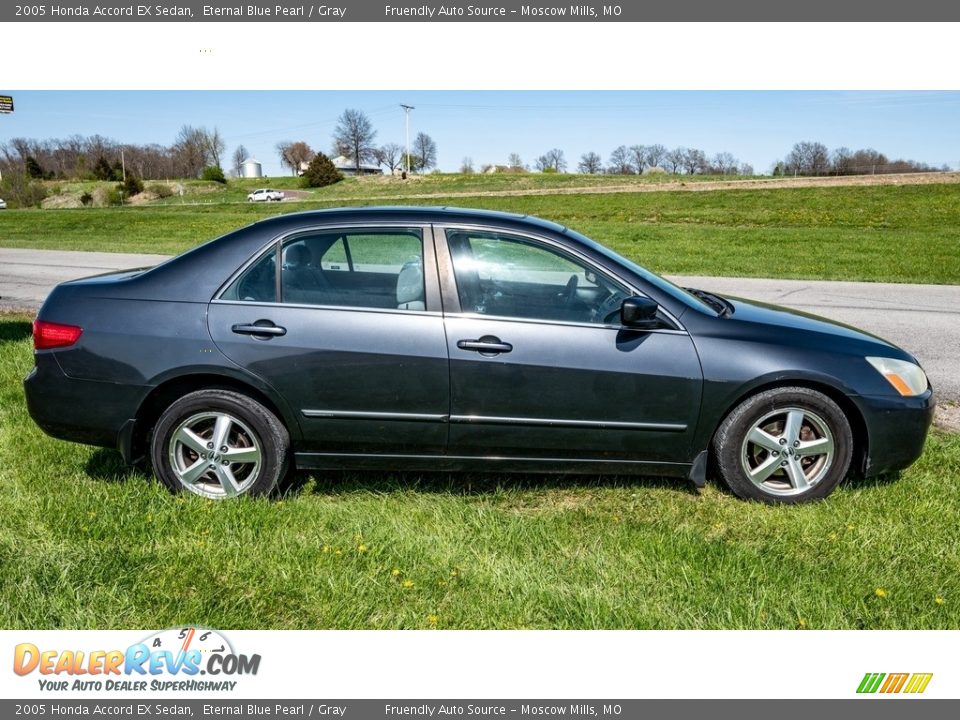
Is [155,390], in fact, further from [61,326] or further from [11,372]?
[11,372]

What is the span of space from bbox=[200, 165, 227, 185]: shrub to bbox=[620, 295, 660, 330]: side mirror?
84.5 m

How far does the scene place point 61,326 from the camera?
13.7ft

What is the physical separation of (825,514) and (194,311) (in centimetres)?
347

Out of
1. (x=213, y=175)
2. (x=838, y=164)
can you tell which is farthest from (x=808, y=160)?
(x=213, y=175)

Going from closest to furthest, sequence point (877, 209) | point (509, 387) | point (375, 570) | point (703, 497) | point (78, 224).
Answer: point (375, 570) → point (509, 387) → point (703, 497) → point (877, 209) → point (78, 224)

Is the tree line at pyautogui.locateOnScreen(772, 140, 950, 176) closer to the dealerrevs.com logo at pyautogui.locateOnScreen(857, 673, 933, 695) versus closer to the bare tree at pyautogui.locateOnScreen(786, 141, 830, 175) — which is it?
the bare tree at pyautogui.locateOnScreen(786, 141, 830, 175)


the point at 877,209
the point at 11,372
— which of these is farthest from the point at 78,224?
the point at 877,209

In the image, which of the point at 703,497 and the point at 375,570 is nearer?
the point at 375,570

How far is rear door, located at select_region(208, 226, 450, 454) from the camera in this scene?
408cm

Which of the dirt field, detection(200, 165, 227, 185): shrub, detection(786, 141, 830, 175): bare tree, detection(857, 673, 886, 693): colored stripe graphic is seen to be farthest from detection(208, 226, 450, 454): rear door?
detection(200, 165, 227, 185): shrub

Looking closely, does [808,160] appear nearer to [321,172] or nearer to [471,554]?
[321,172]

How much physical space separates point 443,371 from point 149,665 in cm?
189

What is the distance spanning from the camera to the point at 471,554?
3.65m

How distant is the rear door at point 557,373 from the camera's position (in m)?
4.07
